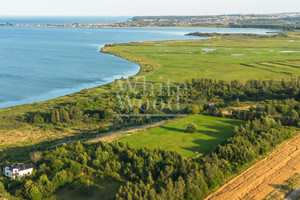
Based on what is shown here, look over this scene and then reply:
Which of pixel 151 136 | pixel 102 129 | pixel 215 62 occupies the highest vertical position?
pixel 215 62

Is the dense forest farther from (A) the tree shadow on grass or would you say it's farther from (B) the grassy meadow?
(B) the grassy meadow

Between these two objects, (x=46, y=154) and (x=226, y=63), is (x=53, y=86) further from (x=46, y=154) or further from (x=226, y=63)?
(x=226, y=63)

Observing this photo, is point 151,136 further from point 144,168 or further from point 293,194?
point 293,194

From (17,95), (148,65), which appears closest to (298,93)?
(148,65)

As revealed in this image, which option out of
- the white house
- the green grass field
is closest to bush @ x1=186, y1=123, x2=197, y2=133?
the green grass field

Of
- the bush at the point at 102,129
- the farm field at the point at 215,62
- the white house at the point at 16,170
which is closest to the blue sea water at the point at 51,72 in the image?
the farm field at the point at 215,62

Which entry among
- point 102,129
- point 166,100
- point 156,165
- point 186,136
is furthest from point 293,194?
point 166,100
